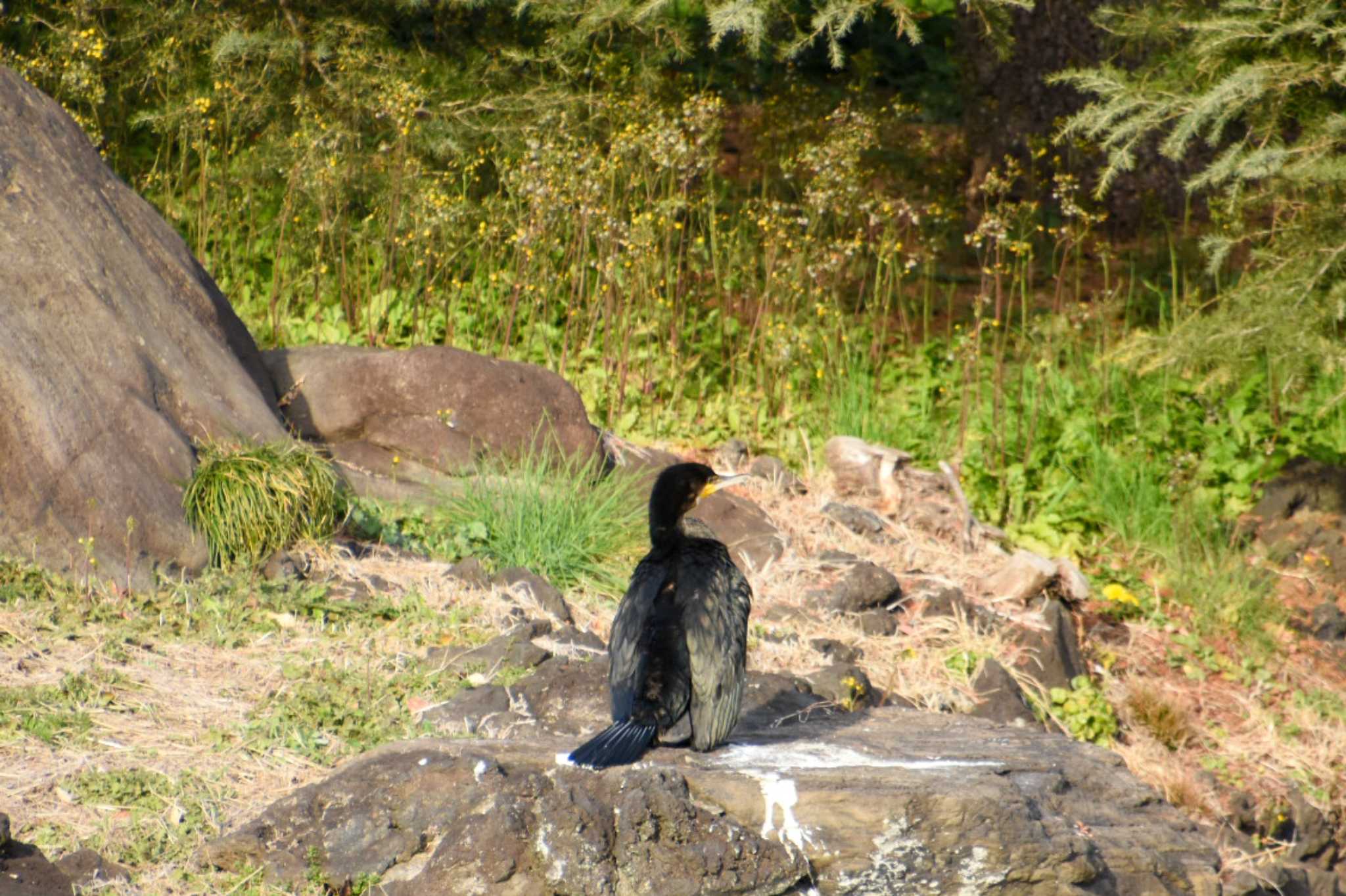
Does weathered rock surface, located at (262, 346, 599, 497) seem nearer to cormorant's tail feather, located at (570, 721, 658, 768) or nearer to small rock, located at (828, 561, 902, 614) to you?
small rock, located at (828, 561, 902, 614)

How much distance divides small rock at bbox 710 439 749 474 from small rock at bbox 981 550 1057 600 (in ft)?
5.01

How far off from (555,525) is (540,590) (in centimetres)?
49

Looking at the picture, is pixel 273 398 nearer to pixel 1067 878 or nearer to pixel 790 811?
pixel 790 811

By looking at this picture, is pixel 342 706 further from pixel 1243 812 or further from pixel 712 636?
pixel 1243 812

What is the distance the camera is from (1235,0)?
5996 millimetres

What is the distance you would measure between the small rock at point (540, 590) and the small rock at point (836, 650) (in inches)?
37.0

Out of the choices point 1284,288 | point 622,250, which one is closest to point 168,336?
point 622,250

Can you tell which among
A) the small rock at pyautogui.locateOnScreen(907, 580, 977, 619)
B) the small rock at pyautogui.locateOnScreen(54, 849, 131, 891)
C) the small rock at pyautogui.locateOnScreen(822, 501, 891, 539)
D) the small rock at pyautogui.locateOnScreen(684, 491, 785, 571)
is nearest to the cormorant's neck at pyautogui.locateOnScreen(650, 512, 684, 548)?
the small rock at pyautogui.locateOnScreen(54, 849, 131, 891)

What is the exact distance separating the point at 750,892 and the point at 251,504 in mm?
2621

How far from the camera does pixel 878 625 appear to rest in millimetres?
5723

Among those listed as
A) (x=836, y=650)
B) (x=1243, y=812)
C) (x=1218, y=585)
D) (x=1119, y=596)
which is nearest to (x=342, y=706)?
(x=836, y=650)

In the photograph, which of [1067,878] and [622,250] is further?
[622,250]

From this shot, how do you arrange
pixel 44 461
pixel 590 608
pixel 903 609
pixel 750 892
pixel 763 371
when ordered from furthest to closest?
pixel 763 371, pixel 903 609, pixel 590 608, pixel 44 461, pixel 750 892

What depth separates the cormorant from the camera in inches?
139
